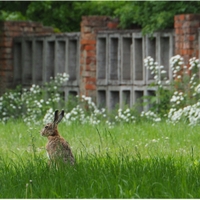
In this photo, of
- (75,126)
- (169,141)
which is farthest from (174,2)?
(169,141)

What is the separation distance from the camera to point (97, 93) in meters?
14.4

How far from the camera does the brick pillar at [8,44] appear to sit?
16188mm

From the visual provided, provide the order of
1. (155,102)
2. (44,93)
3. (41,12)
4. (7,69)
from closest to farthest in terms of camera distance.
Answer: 1. (155,102)
2. (44,93)
3. (7,69)
4. (41,12)

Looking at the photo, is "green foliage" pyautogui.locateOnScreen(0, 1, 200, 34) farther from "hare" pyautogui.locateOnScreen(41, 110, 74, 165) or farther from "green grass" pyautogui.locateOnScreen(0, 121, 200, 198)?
"hare" pyautogui.locateOnScreen(41, 110, 74, 165)

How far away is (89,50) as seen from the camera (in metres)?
14.3

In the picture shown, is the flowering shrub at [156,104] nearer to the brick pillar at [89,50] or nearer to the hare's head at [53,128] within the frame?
the brick pillar at [89,50]

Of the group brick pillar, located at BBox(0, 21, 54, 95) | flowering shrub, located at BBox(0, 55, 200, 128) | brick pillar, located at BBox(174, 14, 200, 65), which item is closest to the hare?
flowering shrub, located at BBox(0, 55, 200, 128)

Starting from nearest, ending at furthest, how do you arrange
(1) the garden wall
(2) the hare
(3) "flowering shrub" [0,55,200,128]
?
(2) the hare < (3) "flowering shrub" [0,55,200,128] < (1) the garden wall

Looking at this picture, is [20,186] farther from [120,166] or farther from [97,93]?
[97,93]

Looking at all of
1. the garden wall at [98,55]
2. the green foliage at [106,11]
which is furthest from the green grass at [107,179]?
the green foliage at [106,11]

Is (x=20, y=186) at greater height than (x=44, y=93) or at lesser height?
lesser

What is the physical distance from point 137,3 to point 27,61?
3374 millimetres

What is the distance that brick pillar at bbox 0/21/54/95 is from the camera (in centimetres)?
1619

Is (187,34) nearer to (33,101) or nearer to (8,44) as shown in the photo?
(33,101)
